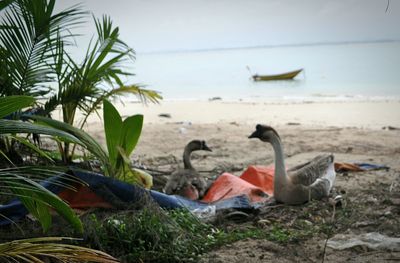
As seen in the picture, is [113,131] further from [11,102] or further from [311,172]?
[11,102]

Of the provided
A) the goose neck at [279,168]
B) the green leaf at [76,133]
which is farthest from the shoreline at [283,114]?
the green leaf at [76,133]

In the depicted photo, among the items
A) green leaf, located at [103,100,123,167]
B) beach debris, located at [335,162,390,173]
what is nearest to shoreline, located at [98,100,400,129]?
beach debris, located at [335,162,390,173]

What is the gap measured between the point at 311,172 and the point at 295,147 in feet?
11.2

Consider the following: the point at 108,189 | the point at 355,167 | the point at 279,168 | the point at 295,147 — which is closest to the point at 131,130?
the point at 108,189

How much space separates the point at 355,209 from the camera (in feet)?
18.1

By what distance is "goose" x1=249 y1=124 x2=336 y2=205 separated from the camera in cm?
592

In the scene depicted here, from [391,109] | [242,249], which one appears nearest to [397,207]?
[242,249]

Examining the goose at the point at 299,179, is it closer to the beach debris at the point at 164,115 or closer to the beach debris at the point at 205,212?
the beach debris at the point at 205,212

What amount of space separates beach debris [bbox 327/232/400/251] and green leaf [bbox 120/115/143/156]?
2210mm

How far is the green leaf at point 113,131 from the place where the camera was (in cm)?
540

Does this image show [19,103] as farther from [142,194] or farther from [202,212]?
[202,212]

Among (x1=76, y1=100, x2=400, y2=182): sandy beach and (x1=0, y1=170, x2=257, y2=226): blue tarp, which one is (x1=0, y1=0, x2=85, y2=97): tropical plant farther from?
(x1=76, y1=100, x2=400, y2=182): sandy beach

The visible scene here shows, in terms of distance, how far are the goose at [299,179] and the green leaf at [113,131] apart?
5.77ft

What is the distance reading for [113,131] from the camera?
5.50m
